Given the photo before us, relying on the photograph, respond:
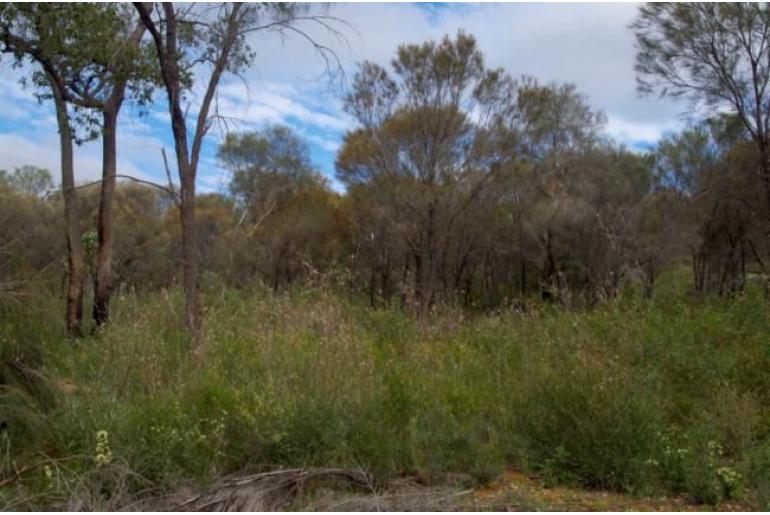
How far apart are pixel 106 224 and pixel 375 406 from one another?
25.3ft

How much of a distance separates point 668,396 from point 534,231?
27.0 meters

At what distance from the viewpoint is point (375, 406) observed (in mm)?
5625

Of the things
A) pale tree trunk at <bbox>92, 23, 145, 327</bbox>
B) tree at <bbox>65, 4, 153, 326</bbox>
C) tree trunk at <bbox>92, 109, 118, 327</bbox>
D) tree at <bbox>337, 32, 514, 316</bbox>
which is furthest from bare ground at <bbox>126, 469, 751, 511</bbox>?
tree at <bbox>337, 32, 514, 316</bbox>

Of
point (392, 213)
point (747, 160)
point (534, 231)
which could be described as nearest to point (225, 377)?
point (392, 213)

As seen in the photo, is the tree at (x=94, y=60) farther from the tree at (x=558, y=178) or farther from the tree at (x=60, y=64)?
the tree at (x=558, y=178)

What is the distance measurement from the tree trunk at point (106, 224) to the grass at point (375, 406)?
3157mm

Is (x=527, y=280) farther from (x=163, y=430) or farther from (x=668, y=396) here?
(x=163, y=430)

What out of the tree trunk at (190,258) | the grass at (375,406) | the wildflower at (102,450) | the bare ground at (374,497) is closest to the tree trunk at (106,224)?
the grass at (375,406)

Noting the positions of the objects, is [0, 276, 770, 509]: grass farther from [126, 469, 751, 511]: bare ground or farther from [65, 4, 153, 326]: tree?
[65, 4, 153, 326]: tree

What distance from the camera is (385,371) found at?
6.68 meters

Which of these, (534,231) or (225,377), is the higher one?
(534,231)

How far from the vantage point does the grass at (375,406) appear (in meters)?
4.89

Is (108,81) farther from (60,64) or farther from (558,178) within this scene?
(558,178)

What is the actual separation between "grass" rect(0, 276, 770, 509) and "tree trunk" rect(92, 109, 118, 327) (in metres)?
3.16
